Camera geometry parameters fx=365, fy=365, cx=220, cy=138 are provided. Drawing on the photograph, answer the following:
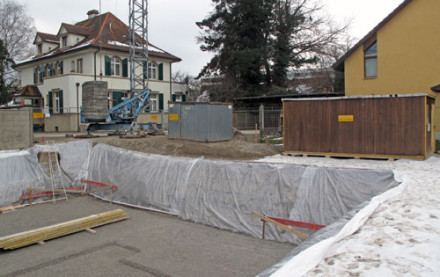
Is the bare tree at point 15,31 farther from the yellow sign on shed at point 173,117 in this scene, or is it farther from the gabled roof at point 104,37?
the yellow sign on shed at point 173,117

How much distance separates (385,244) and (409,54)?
18739 millimetres

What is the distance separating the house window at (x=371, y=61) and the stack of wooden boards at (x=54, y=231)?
56.5 ft

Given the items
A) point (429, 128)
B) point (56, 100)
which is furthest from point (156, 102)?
point (429, 128)

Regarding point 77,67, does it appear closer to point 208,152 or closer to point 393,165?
point 208,152

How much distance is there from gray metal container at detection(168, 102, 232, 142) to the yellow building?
337 inches

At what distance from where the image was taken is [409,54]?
20359 millimetres

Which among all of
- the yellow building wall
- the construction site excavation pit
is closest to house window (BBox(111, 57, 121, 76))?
the yellow building wall

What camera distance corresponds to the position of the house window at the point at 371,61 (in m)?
21.5

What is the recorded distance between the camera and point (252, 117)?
1050 inches

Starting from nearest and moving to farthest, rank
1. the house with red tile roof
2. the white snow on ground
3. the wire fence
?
the white snow on ground, the wire fence, the house with red tile roof

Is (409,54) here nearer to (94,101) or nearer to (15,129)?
(94,101)

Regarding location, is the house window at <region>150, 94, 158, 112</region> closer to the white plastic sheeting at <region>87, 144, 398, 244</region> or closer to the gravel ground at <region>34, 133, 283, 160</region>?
the gravel ground at <region>34, 133, 283, 160</region>

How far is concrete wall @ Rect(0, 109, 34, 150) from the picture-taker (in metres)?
14.7

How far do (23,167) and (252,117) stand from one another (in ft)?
55.0
